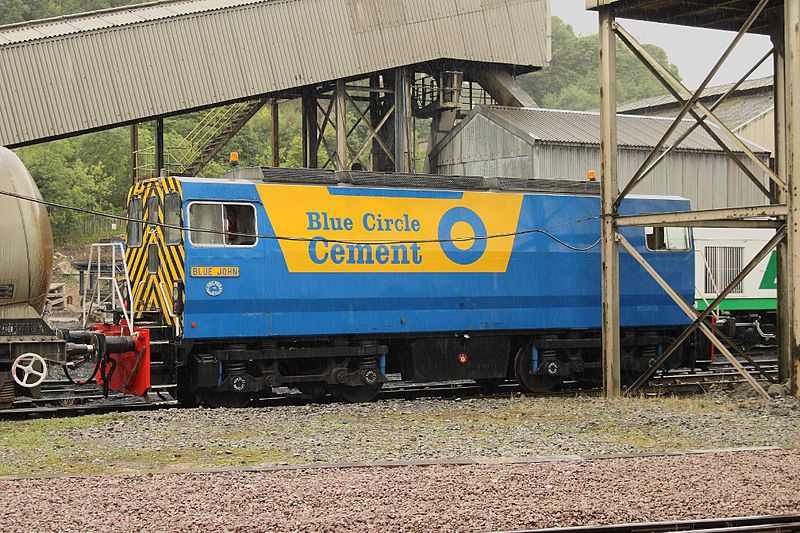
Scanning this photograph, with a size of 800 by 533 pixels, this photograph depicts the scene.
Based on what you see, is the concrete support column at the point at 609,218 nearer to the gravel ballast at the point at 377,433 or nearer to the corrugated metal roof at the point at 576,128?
the gravel ballast at the point at 377,433

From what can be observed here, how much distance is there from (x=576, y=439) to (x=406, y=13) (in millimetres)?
19741

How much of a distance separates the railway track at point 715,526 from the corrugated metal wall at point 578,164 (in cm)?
2185

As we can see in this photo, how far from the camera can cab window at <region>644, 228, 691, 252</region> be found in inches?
732

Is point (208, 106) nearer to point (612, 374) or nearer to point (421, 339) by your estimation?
point (421, 339)

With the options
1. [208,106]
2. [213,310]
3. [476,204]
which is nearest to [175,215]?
[213,310]

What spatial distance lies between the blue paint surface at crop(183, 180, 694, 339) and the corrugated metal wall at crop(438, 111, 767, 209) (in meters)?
10.7

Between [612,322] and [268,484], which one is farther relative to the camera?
[612,322]

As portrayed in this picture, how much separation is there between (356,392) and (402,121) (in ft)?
53.3

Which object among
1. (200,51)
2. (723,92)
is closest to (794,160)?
(200,51)

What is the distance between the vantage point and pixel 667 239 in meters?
18.7

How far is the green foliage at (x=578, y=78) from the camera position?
344 ft

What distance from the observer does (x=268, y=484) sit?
8.77 meters

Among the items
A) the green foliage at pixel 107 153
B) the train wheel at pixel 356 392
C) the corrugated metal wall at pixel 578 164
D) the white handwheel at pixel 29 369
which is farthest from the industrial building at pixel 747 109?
the white handwheel at pixel 29 369

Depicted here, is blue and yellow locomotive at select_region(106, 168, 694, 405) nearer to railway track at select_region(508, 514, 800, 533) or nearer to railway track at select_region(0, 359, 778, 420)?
railway track at select_region(0, 359, 778, 420)
